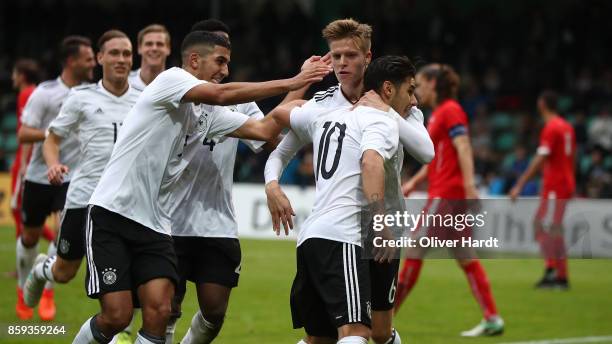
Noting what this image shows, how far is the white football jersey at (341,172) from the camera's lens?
20.2ft

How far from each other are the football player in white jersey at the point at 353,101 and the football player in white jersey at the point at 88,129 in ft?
9.28

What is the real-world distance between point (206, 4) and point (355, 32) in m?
23.0

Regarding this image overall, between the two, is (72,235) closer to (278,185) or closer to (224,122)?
(224,122)

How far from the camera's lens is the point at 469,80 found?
26.7 m

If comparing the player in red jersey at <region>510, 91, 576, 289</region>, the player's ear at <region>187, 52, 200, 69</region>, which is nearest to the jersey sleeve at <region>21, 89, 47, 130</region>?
the player's ear at <region>187, 52, 200, 69</region>

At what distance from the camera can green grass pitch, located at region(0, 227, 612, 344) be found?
1000 centimetres

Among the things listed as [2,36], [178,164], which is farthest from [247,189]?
[178,164]

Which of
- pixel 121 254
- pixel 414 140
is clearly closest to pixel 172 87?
pixel 121 254

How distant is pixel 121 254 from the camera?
6691 mm

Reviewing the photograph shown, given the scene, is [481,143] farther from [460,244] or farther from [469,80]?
[460,244]

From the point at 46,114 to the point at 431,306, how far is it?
4767mm

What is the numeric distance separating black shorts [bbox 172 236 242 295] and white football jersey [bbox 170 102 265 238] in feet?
0.20

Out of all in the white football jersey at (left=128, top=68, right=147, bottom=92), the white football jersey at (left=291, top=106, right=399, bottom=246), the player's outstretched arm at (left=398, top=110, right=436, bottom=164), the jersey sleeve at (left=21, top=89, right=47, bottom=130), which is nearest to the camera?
the white football jersey at (left=291, top=106, right=399, bottom=246)

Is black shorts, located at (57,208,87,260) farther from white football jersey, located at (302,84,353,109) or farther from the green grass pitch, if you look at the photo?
white football jersey, located at (302,84,353,109)
